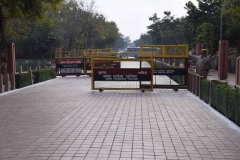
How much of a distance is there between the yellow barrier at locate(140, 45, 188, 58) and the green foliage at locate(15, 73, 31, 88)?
612cm

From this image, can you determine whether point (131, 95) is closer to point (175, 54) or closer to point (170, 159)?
point (175, 54)

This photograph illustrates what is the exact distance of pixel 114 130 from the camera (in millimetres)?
8234

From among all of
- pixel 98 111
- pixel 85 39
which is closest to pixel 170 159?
pixel 98 111

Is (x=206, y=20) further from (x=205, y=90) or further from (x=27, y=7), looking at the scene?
(x=205, y=90)

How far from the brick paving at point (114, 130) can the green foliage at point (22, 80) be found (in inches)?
179

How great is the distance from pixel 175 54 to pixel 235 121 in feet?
25.4

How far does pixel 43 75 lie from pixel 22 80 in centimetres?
420

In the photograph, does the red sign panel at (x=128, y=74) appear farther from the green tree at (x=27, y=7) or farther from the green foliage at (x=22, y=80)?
the green foliage at (x=22, y=80)

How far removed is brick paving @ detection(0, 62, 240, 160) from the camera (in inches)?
256

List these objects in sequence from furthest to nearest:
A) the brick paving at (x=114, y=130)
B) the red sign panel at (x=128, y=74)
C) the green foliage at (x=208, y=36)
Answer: the green foliage at (x=208, y=36), the red sign panel at (x=128, y=74), the brick paving at (x=114, y=130)

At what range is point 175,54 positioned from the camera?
1650 centimetres

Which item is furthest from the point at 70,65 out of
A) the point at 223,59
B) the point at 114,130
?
the point at 114,130

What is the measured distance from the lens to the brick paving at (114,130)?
650 cm

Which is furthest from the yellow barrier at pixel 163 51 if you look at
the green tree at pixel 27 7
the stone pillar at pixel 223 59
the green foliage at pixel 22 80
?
the stone pillar at pixel 223 59
